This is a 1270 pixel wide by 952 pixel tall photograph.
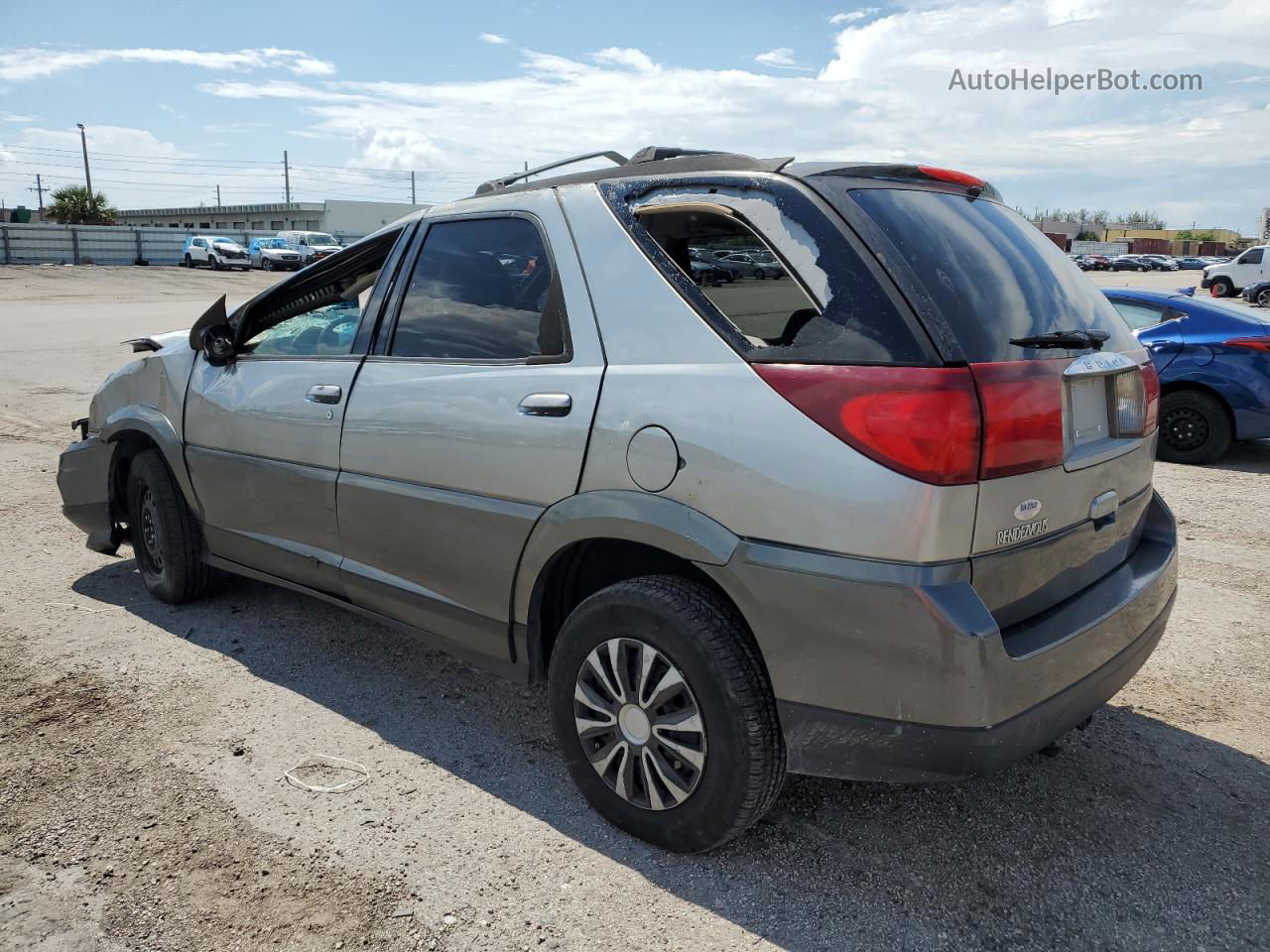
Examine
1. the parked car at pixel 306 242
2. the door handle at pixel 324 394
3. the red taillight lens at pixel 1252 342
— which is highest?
the parked car at pixel 306 242

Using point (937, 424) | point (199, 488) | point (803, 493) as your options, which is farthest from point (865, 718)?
point (199, 488)

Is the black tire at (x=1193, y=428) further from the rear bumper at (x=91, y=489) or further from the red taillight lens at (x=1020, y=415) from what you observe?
the rear bumper at (x=91, y=489)

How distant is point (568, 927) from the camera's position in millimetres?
2490

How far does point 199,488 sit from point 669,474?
2.65 m

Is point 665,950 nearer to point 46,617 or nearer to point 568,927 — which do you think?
point 568,927

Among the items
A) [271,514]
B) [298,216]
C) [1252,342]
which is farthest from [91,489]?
[298,216]

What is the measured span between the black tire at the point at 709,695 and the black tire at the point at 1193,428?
7.12m

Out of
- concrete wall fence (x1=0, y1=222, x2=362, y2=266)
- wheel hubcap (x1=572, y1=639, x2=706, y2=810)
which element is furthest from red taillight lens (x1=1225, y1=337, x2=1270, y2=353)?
concrete wall fence (x1=0, y1=222, x2=362, y2=266)

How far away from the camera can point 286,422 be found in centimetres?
382

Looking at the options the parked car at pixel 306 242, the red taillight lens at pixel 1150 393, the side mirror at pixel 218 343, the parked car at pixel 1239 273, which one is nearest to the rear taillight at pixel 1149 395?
the red taillight lens at pixel 1150 393

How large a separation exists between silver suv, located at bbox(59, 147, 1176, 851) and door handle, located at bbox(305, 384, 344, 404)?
0.08 ft

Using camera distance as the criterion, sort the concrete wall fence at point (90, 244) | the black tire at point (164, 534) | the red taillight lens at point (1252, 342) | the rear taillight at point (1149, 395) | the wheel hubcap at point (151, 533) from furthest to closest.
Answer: the concrete wall fence at point (90, 244)
the red taillight lens at point (1252, 342)
the wheel hubcap at point (151, 533)
the black tire at point (164, 534)
the rear taillight at point (1149, 395)

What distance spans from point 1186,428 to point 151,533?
7.88 meters

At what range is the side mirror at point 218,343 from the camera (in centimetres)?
420
